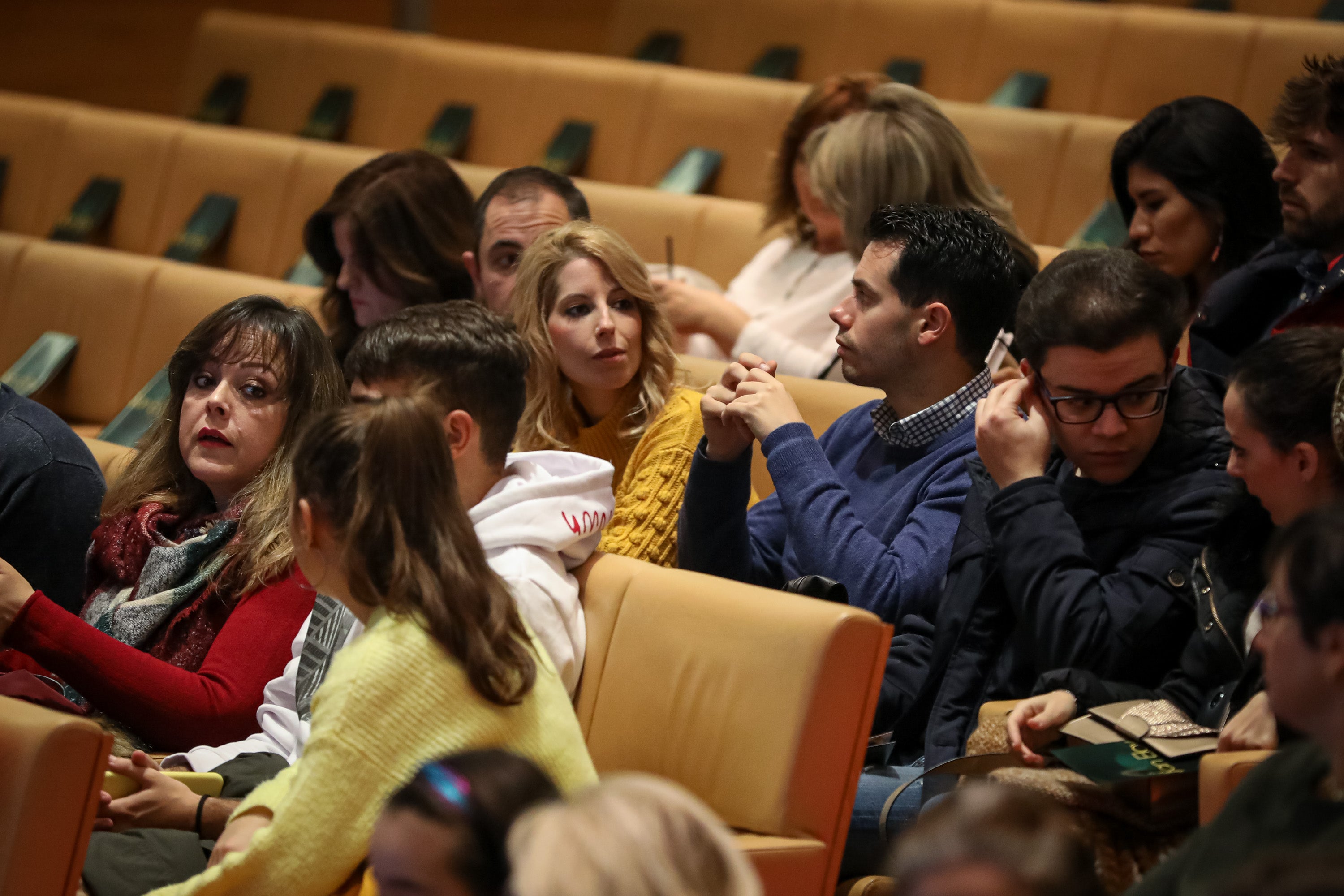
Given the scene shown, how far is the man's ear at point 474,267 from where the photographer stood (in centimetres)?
274

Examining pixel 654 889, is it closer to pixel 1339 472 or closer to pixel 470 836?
pixel 470 836

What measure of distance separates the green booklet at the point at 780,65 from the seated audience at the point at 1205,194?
173cm

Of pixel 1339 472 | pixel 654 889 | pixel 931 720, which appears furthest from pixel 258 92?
pixel 654 889

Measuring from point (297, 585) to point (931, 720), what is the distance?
79 centimetres

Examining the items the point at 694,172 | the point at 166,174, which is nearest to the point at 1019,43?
the point at 694,172

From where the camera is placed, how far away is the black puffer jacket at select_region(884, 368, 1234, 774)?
5.13ft

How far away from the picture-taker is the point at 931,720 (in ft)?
5.50

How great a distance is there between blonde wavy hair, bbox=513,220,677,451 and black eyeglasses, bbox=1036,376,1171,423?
0.68 meters

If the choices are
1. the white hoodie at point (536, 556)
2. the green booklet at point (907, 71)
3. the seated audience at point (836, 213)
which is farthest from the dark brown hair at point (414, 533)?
the green booklet at point (907, 71)

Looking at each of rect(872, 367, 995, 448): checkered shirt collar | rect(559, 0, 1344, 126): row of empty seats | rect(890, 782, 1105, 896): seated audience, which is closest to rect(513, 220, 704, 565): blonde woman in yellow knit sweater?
rect(872, 367, 995, 448): checkered shirt collar

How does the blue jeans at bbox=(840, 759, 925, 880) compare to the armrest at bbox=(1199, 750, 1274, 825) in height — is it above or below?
below

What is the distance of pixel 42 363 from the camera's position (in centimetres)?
325

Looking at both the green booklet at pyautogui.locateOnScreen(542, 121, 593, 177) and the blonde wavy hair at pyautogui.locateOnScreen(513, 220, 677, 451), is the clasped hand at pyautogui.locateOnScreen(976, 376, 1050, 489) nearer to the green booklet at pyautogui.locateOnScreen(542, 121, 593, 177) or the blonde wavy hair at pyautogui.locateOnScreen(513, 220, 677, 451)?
the blonde wavy hair at pyautogui.locateOnScreen(513, 220, 677, 451)

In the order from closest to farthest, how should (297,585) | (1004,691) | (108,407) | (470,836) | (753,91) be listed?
1. (470,836)
2. (1004,691)
3. (297,585)
4. (108,407)
5. (753,91)
